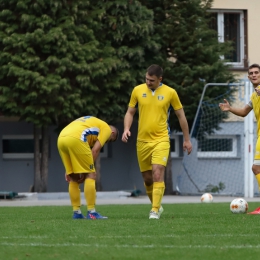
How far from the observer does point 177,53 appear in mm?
25906

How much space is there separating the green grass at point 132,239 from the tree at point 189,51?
43.5 feet

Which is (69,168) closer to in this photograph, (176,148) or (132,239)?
(132,239)

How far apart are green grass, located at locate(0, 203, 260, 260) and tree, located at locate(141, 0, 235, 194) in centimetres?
1327

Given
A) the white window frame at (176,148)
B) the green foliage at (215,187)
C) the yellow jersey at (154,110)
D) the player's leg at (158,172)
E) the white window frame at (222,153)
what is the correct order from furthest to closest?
1. the white window frame at (176,148)
2. the white window frame at (222,153)
3. the green foliage at (215,187)
4. the yellow jersey at (154,110)
5. the player's leg at (158,172)

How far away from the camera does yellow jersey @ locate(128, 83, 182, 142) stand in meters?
13.0

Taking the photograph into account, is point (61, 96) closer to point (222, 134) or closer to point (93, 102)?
point (93, 102)

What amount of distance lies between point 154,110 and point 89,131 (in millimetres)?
1058

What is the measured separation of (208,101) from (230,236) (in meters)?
16.0

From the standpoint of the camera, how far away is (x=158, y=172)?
12.8 metres

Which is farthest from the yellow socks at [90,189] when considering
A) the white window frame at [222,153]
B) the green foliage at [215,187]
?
the white window frame at [222,153]

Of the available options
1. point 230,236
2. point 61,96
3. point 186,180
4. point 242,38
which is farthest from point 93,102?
point 230,236

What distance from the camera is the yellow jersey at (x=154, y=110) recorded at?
1298cm

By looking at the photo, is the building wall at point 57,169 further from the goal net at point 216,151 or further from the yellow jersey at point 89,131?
the yellow jersey at point 89,131

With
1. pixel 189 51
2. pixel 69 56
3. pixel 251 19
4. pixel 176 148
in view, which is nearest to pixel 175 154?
pixel 176 148
